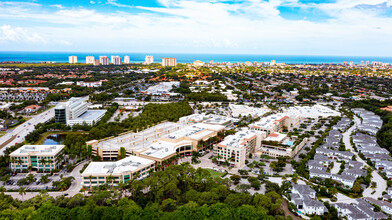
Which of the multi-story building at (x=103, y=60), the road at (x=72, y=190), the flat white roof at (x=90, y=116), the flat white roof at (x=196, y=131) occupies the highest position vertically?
the multi-story building at (x=103, y=60)

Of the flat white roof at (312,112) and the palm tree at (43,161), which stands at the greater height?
the flat white roof at (312,112)

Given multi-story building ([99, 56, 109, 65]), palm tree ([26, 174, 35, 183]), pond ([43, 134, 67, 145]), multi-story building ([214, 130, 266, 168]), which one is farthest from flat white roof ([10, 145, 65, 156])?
multi-story building ([99, 56, 109, 65])

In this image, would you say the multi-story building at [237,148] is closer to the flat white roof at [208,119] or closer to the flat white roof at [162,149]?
the flat white roof at [162,149]

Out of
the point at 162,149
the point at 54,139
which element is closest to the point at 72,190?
the point at 162,149

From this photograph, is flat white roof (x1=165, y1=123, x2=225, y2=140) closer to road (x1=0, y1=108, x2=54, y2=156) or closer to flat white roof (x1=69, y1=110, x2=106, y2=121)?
flat white roof (x1=69, y1=110, x2=106, y2=121)

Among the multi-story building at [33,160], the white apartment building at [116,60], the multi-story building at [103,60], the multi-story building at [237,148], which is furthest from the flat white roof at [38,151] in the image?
the white apartment building at [116,60]

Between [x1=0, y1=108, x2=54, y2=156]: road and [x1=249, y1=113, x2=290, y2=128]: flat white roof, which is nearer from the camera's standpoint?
[x1=0, y1=108, x2=54, y2=156]: road

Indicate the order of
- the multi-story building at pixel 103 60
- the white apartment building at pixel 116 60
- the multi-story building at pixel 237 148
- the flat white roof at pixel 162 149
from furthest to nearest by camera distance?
the white apartment building at pixel 116 60
the multi-story building at pixel 103 60
the multi-story building at pixel 237 148
the flat white roof at pixel 162 149

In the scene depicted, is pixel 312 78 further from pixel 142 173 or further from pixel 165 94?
pixel 142 173
